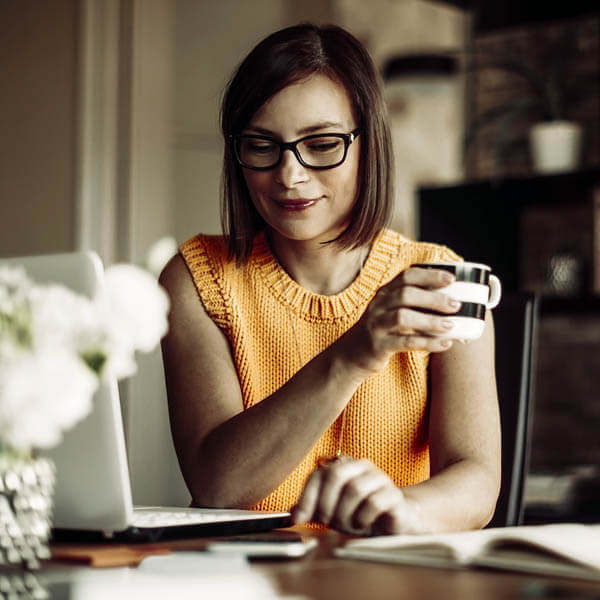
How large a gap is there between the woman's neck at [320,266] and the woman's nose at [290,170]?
0.72 ft

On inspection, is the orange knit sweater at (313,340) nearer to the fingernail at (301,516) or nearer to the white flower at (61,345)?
the fingernail at (301,516)

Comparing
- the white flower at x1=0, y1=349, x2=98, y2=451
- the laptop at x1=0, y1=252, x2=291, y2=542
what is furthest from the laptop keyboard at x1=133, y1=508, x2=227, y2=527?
the white flower at x1=0, y1=349, x2=98, y2=451

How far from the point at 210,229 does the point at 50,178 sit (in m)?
0.70

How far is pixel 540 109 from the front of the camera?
3.64 m

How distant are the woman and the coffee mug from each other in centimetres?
10

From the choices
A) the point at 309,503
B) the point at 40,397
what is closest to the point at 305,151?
the point at 309,503

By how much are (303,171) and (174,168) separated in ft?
7.64

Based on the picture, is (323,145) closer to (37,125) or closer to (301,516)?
(301,516)

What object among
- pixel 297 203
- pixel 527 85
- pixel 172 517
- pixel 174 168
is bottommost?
pixel 172 517

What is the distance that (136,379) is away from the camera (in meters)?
3.51

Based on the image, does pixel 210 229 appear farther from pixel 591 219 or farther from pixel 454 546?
pixel 454 546

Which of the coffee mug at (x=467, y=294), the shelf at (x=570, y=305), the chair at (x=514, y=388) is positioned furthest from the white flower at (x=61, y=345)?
the shelf at (x=570, y=305)

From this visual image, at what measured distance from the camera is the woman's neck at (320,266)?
1763 mm

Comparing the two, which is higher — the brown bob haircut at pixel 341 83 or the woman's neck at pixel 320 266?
the brown bob haircut at pixel 341 83
